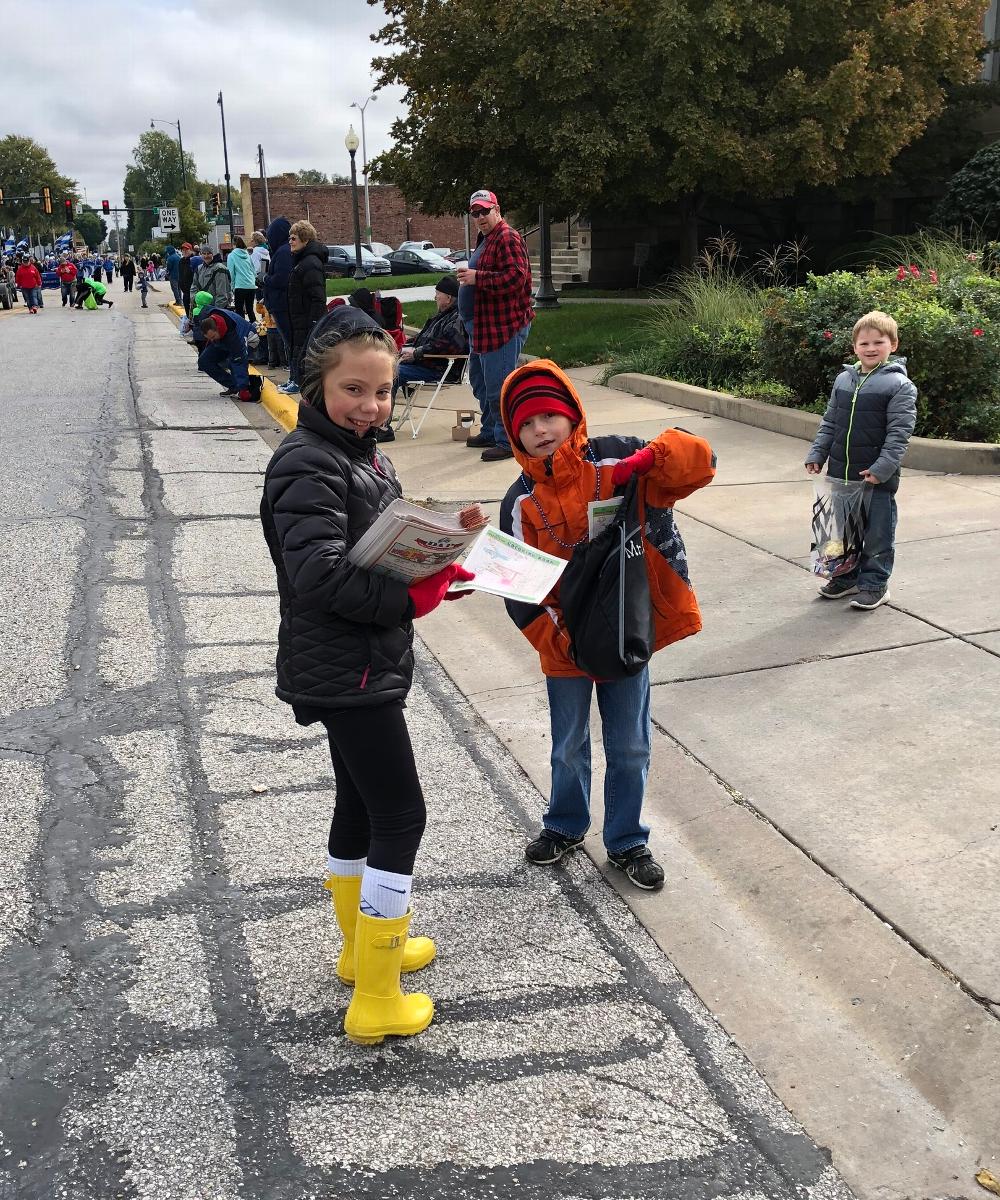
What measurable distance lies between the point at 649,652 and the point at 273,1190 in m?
1.67

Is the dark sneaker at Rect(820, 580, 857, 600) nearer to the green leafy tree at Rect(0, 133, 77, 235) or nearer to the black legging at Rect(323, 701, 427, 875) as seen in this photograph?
the black legging at Rect(323, 701, 427, 875)

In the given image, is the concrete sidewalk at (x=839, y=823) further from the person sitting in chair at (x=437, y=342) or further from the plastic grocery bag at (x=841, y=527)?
the person sitting in chair at (x=437, y=342)

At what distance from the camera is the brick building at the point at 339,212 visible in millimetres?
74375

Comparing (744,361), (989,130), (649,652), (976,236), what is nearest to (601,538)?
(649,652)

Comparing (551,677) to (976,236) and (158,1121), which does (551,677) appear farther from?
(976,236)

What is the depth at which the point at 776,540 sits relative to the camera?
22.5 ft

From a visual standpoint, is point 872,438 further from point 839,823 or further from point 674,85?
point 674,85

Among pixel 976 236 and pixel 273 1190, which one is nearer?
pixel 273 1190

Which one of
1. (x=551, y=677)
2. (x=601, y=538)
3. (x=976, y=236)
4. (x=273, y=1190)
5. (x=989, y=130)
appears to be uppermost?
(x=989, y=130)

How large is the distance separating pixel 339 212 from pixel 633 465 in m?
76.4

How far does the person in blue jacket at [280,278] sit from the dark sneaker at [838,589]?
8221mm

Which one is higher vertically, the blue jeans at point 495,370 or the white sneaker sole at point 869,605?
the blue jeans at point 495,370

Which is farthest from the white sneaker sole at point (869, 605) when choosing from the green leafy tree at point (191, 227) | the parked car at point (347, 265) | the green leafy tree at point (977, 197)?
the green leafy tree at point (191, 227)

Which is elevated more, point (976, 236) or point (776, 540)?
point (976, 236)
